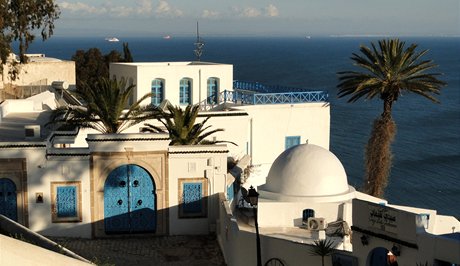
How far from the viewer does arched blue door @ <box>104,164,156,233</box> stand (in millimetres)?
21672

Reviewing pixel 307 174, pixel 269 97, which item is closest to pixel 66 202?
pixel 307 174

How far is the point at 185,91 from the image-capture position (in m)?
35.4

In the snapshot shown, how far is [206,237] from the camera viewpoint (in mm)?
21938

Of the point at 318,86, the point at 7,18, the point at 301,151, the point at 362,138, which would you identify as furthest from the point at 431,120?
the point at 301,151

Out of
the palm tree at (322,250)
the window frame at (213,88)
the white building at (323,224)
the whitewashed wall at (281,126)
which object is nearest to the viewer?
the white building at (323,224)

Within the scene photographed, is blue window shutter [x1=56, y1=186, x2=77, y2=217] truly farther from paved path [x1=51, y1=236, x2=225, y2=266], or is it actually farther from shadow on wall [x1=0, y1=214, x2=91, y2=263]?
shadow on wall [x1=0, y1=214, x2=91, y2=263]

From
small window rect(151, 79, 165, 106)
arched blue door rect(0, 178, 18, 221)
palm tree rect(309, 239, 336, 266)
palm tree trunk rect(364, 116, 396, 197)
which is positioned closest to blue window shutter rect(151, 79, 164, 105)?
small window rect(151, 79, 165, 106)

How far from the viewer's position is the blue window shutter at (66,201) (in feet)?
70.3

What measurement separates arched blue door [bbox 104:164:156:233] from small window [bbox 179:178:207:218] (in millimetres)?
853

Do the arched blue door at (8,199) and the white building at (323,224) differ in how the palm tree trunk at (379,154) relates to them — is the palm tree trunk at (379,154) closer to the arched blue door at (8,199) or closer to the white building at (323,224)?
the white building at (323,224)

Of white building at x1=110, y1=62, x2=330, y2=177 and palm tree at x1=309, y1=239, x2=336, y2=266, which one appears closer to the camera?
palm tree at x1=309, y1=239, x2=336, y2=266

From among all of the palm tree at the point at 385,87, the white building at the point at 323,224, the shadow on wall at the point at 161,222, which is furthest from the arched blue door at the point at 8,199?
the palm tree at the point at 385,87

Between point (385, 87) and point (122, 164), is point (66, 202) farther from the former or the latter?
point (385, 87)

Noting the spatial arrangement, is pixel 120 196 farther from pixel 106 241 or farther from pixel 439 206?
pixel 439 206
